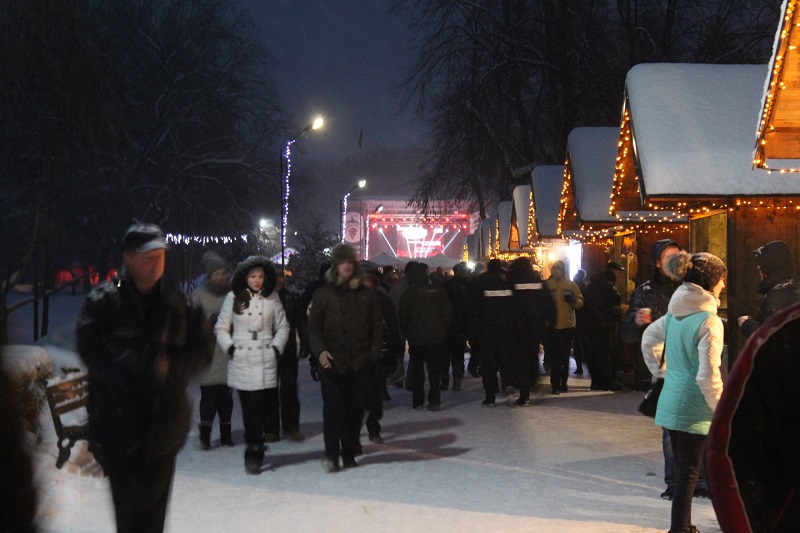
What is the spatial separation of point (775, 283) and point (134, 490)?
5.15m

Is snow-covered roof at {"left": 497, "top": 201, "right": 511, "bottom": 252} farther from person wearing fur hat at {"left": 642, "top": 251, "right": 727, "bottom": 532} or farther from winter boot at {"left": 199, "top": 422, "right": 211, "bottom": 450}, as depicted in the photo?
person wearing fur hat at {"left": 642, "top": 251, "right": 727, "bottom": 532}

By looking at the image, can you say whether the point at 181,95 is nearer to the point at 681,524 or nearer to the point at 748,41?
the point at 748,41

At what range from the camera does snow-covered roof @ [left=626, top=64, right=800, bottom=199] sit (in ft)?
37.0

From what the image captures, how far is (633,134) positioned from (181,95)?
82.3ft

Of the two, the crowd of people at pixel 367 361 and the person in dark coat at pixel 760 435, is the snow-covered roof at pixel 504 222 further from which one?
the person in dark coat at pixel 760 435

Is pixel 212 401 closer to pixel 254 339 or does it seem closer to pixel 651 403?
pixel 254 339

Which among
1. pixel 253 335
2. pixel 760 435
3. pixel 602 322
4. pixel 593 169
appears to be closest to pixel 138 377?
pixel 760 435


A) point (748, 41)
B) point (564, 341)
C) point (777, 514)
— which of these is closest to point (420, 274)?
point (564, 341)

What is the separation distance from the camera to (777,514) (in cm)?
225

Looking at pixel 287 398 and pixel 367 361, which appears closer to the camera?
pixel 367 361

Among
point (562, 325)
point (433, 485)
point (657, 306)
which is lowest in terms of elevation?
point (433, 485)

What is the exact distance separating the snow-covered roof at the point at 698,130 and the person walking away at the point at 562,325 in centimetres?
352

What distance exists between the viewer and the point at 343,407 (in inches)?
362

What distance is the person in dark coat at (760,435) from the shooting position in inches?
87.2
